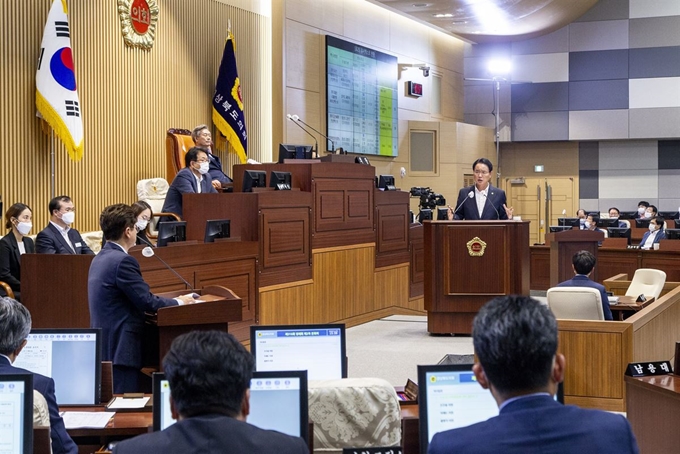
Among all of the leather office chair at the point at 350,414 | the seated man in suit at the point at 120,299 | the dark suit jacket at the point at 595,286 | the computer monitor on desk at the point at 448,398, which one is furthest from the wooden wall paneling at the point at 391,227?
the computer monitor on desk at the point at 448,398

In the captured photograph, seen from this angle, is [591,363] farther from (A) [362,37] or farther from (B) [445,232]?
(A) [362,37]

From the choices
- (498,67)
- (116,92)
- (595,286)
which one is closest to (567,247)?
(595,286)

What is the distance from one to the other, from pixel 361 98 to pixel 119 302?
30.5ft

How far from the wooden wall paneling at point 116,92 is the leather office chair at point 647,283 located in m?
5.18

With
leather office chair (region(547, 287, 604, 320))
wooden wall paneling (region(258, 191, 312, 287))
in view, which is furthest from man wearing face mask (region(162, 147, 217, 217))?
leather office chair (region(547, 287, 604, 320))

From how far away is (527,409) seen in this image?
5.26ft

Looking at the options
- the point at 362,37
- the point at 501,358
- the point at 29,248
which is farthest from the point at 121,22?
the point at 501,358

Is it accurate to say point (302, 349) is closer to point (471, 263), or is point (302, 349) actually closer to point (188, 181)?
point (188, 181)

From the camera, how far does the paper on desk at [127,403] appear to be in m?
3.40

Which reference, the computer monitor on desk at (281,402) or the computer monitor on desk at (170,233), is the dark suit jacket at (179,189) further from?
the computer monitor on desk at (281,402)

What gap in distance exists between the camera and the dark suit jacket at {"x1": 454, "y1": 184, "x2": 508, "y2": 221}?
7777 mm

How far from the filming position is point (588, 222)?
1479 centimetres

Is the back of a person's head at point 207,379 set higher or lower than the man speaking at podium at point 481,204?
lower

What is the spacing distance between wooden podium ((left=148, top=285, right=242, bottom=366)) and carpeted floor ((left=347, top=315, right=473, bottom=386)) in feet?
5.16
